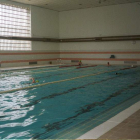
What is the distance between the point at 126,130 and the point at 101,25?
63.7ft

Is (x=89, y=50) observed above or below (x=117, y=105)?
above

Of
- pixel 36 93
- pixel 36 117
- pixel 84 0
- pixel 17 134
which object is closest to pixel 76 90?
pixel 36 93

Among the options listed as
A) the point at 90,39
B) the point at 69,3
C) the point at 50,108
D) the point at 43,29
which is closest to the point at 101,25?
the point at 90,39

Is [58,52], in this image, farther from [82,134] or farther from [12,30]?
[82,134]

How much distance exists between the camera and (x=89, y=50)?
23.2 metres

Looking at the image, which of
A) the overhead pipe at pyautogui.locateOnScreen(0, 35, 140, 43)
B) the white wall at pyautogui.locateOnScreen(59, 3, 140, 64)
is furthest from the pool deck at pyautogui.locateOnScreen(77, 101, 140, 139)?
the white wall at pyautogui.locateOnScreen(59, 3, 140, 64)

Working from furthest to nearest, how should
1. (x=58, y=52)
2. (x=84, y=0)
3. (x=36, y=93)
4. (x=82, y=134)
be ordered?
(x=58, y=52)
(x=84, y=0)
(x=36, y=93)
(x=82, y=134)

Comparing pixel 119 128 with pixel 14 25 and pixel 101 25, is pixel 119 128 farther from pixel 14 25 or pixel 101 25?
pixel 101 25

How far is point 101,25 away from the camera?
22.3 metres

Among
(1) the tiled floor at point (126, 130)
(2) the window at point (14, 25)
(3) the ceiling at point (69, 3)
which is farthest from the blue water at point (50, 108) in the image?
(3) the ceiling at point (69, 3)

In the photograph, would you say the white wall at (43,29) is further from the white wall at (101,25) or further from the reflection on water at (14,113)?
the reflection on water at (14,113)

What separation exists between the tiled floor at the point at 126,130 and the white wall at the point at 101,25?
17301mm

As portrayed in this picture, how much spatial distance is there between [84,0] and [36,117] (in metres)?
15.9

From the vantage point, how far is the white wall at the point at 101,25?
20734 mm
